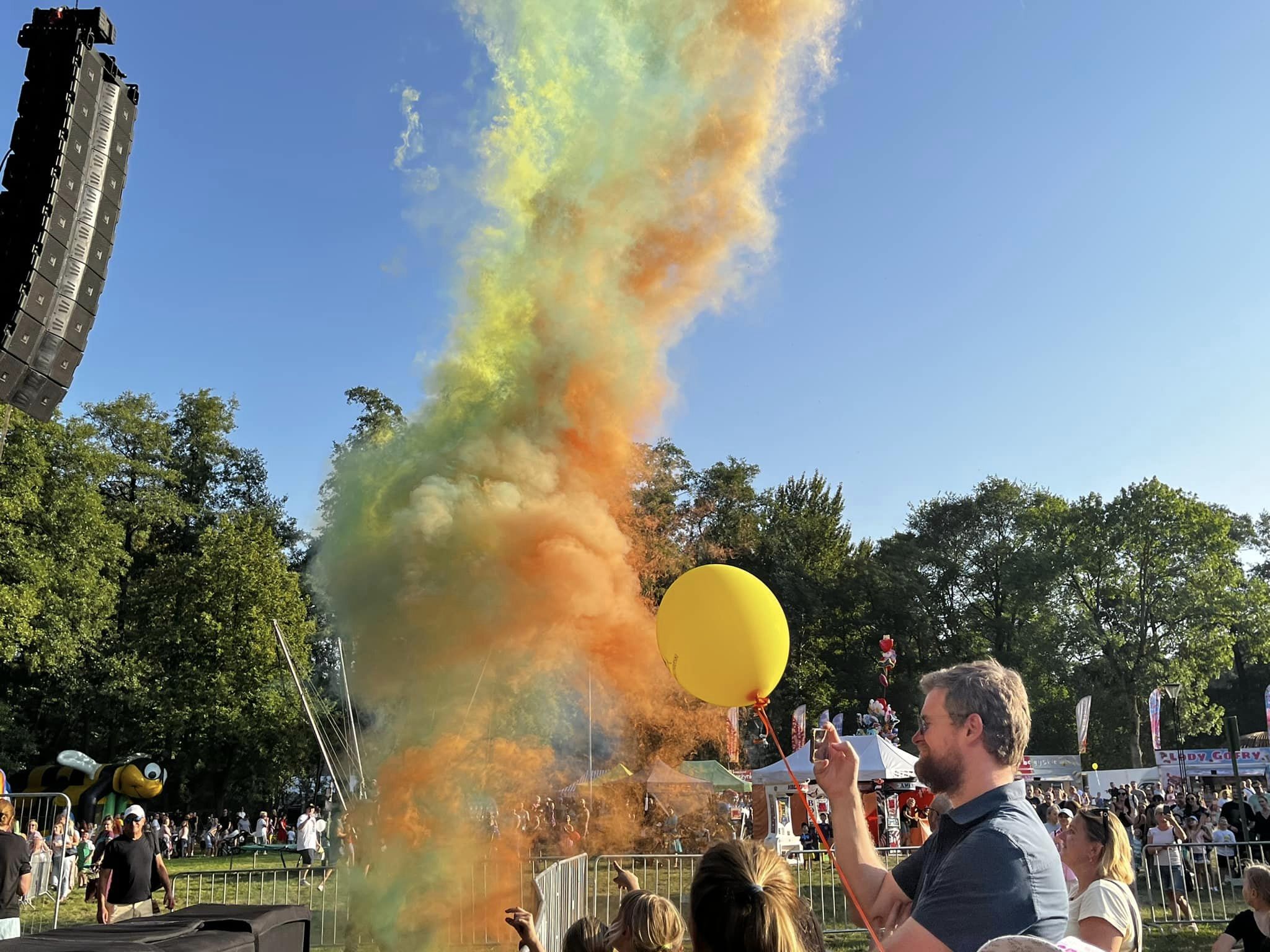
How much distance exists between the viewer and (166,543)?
3988 centimetres

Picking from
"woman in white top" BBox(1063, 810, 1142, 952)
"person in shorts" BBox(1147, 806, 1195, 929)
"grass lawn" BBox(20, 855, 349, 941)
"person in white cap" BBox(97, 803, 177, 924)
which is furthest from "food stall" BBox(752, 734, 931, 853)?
"woman in white top" BBox(1063, 810, 1142, 952)

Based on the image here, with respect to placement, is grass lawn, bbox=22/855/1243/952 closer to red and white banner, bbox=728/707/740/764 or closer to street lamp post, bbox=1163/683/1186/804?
red and white banner, bbox=728/707/740/764

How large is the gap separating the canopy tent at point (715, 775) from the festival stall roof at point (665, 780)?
699 millimetres

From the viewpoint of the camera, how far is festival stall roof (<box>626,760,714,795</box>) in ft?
74.6

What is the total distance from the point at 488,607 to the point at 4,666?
31624 mm

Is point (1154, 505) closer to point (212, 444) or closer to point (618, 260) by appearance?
point (618, 260)

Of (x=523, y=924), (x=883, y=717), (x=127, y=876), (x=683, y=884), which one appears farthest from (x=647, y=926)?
(x=883, y=717)

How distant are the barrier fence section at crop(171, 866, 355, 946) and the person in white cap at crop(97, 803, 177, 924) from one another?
3.12 meters

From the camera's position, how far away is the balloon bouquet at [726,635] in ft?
18.1

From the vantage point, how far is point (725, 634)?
217 inches

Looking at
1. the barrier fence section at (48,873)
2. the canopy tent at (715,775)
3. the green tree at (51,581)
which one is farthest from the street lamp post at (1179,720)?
the green tree at (51,581)

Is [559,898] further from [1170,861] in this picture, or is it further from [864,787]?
[864,787]

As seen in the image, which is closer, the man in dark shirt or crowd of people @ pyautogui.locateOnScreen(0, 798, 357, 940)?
the man in dark shirt

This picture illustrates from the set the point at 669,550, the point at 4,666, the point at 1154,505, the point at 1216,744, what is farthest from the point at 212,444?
the point at 1216,744
